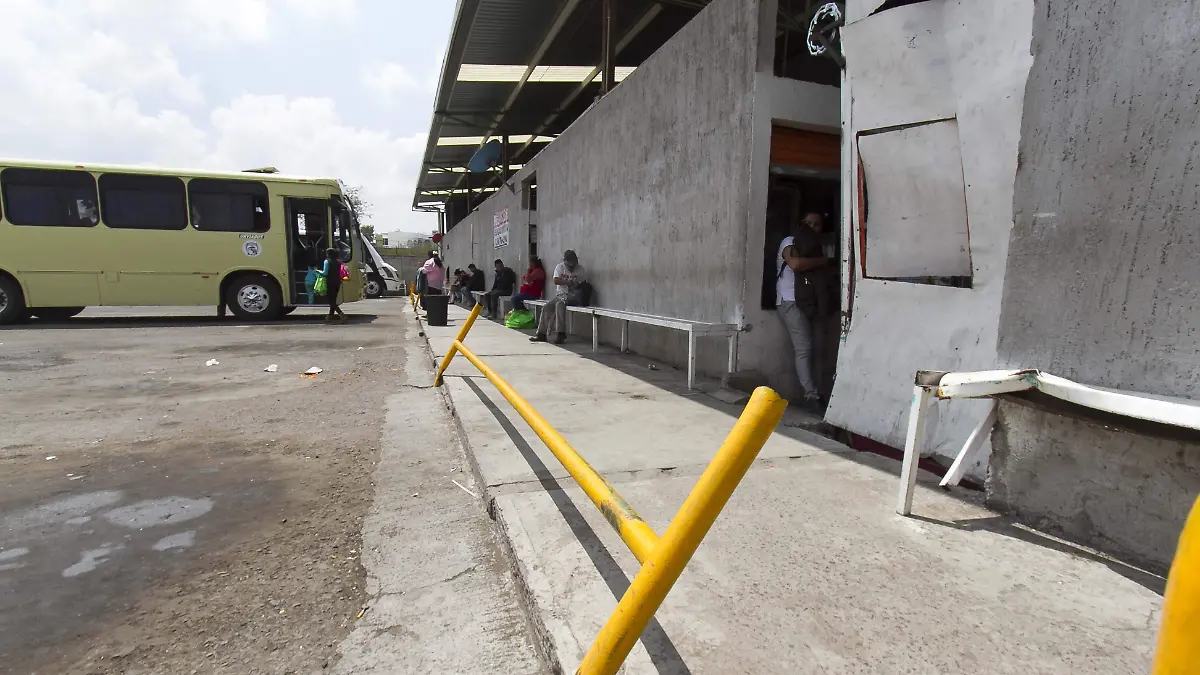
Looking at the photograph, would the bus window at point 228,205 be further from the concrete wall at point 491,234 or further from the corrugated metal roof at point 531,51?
the concrete wall at point 491,234

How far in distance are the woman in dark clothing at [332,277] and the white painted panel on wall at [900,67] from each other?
10812mm

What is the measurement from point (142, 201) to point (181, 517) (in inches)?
445

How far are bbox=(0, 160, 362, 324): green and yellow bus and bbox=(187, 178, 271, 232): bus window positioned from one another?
2cm

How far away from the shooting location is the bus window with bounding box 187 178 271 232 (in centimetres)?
1132

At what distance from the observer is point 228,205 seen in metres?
11.5

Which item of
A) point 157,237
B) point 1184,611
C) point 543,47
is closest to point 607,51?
point 543,47

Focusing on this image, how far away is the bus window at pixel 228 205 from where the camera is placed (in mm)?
11320

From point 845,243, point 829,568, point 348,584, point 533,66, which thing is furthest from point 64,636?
point 533,66

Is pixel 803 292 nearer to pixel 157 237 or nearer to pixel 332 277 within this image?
pixel 332 277

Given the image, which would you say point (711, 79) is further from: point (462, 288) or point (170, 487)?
point (462, 288)

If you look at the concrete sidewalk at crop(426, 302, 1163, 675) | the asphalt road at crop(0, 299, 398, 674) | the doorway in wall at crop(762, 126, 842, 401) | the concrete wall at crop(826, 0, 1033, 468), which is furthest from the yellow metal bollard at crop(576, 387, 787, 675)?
the doorway in wall at crop(762, 126, 842, 401)

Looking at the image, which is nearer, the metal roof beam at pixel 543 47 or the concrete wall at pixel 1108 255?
the concrete wall at pixel 1108 255

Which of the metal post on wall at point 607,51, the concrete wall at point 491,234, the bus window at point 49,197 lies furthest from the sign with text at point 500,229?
the bus window at point 49,197

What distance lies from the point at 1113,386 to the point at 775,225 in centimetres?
386
